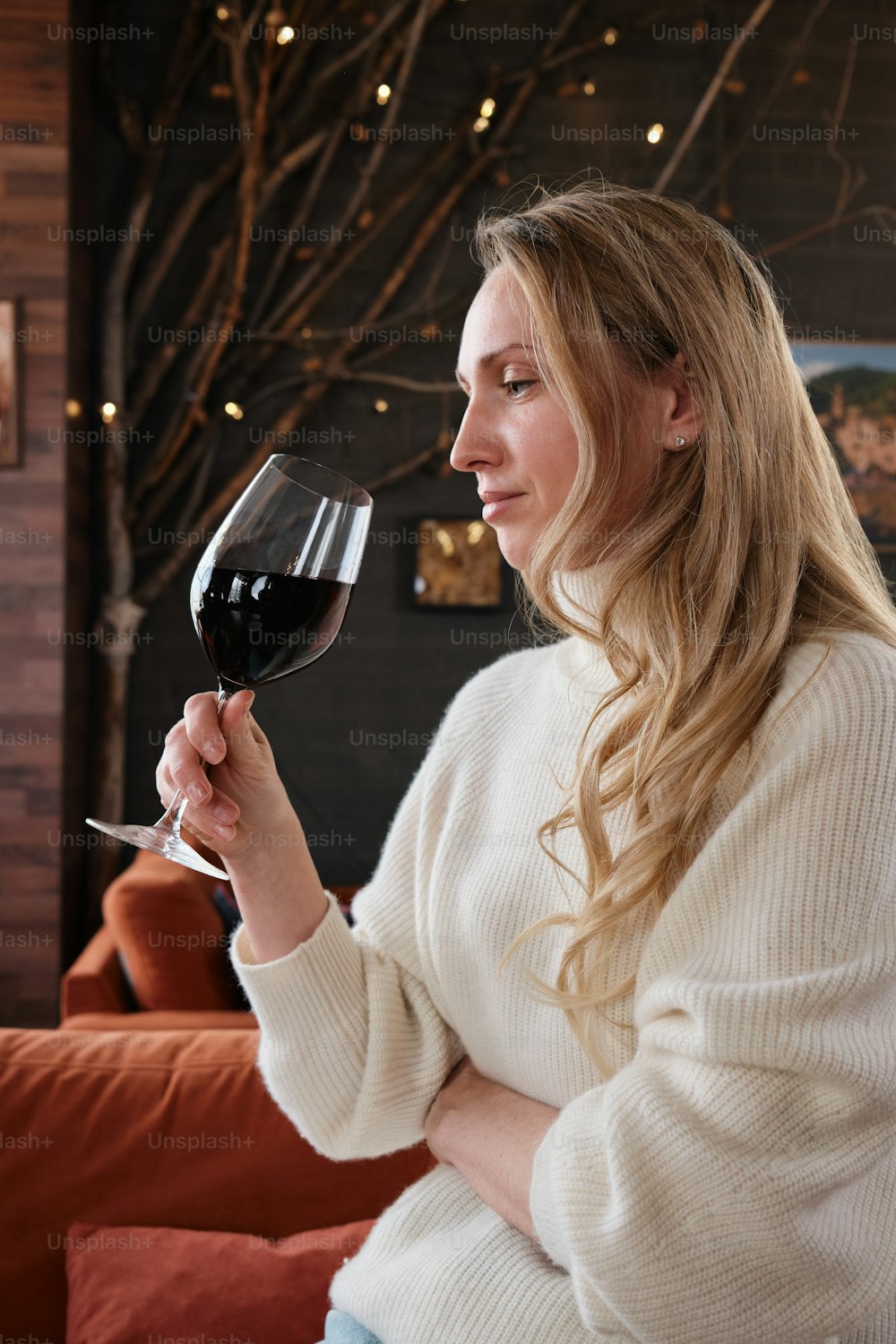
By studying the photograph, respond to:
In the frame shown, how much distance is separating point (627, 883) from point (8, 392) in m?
3.34

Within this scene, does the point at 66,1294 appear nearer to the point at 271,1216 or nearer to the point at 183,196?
the point at 271,1216

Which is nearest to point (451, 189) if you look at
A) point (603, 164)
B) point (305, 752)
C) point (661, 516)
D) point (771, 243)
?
point (603, 164)

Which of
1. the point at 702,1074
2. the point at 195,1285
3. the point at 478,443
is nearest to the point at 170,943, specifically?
the point at 195,1285

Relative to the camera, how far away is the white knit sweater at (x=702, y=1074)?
761 mm

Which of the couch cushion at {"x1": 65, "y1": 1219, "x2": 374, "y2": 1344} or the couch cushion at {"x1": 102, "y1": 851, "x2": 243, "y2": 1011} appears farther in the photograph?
the couch cushion at {"x1": 102, "y1": 851, "x2": 243, "y2": 1011}

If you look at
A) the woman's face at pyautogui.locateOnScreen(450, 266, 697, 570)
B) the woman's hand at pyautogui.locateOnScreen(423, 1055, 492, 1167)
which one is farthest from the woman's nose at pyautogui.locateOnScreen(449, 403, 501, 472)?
the woman's hand at pyautogui.locateOnScreen(423, 1055, 492, 1167)

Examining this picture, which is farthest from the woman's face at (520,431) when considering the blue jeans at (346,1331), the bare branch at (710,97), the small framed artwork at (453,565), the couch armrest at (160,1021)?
the bare branch at (710,97)

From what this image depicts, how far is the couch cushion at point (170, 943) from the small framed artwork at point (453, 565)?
179 cm

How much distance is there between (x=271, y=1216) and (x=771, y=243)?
4.05m

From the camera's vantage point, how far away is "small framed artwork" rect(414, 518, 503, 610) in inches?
172

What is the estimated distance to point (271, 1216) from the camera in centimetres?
153

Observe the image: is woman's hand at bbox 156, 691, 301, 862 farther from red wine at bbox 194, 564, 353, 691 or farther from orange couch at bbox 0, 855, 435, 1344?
orange couch at bbox 0, 855, 435, 1344

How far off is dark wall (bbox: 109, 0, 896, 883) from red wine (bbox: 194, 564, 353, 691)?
3.44 meters

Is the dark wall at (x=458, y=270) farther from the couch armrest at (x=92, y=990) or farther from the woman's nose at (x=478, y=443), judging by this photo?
the woman's nose at (x=478, y=443)
